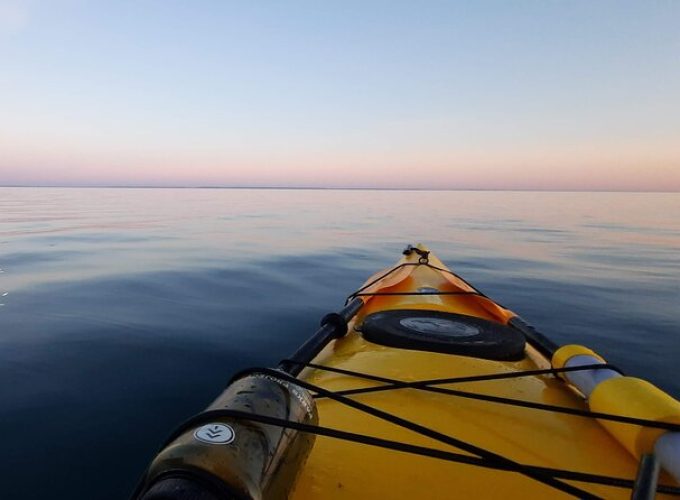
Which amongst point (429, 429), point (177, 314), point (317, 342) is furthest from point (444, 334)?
point (177, 314)

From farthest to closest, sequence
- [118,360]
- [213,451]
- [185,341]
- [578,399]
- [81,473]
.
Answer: [185,341], [118,360], [81,473], [578,399], [213,451]

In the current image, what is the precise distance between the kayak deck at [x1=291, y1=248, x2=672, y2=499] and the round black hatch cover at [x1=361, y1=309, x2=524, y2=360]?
0.33ft

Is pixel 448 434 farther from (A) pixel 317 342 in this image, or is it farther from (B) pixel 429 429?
(A) pixel 317 342

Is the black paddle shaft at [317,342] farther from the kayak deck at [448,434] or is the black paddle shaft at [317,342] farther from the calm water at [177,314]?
the calm water at [177,314]

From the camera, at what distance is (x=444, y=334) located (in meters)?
3.41

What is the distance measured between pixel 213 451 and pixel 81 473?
2.47 m

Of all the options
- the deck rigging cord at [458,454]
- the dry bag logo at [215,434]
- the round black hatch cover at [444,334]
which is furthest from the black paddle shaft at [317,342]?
the dry bag logo at [215,434]

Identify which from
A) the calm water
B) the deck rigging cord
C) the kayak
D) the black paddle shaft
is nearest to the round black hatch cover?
the kayak

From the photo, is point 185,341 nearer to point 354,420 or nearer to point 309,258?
point 354,420

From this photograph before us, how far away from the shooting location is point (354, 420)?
7.53ft

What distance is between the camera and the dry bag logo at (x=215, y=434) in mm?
1303

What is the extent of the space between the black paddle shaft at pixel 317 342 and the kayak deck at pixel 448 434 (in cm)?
9

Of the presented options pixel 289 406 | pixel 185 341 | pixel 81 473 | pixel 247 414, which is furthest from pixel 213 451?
pixel 185 341

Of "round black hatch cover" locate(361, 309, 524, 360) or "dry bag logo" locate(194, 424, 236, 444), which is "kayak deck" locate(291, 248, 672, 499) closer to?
"round black hatch cover" locate(361, 309, 524, 360)
